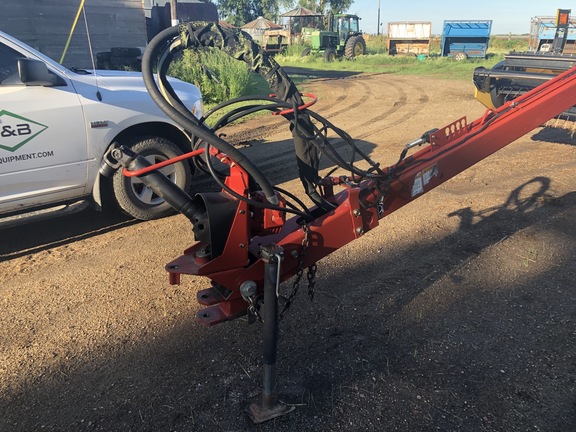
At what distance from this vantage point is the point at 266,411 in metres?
2.47

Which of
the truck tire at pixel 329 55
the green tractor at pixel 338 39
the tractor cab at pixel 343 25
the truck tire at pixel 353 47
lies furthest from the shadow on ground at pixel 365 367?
the tractor cab at pixel 343 25

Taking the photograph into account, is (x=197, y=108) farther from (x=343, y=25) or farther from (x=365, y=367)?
(x=343, y=25)

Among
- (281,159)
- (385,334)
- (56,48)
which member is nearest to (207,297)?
(385,334)

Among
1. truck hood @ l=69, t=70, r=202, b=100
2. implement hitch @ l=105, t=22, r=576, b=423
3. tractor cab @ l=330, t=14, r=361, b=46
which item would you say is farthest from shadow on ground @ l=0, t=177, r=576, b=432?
tractor cab @ l=330, t=14, r=361, b=46

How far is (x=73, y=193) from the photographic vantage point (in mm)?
4656

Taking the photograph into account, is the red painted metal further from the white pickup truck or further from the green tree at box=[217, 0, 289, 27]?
the green tree at box=[217, 0, 289, 27]

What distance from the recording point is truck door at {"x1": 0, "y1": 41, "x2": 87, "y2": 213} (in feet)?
13.4

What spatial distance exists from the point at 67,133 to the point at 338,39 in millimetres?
29337

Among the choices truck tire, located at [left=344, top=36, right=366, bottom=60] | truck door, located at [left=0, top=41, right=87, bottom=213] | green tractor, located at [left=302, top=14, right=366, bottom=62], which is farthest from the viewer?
truck tire, located at [left=344, top=36, right=366, bottom=60]

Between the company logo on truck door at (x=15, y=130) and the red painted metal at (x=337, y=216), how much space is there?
2.44 m

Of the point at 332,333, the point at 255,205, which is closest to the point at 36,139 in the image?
the point at 255,205

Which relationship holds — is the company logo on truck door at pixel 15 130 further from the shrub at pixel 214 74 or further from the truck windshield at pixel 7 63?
the shrub at pixel 214 74

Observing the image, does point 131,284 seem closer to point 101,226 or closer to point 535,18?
point 101,226

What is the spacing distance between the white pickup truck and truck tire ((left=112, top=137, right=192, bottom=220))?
0.01 metres
